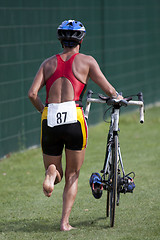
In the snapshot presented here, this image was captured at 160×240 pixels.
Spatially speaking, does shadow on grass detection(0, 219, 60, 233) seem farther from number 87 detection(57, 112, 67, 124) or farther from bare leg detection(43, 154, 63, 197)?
number 87 detection(57, 112, 67, 124)

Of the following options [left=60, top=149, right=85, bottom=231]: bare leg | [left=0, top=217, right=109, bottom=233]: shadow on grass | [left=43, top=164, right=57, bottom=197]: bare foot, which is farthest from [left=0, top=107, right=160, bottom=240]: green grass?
[left=43, top=164, right=57, bottom=197]: bare foot

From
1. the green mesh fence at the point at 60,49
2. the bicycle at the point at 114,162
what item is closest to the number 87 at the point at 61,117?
the bicycle at the point at 114,162

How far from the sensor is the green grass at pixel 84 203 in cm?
591

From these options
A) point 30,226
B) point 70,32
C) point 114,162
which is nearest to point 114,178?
point 114,162

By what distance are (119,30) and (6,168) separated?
6.06 metres

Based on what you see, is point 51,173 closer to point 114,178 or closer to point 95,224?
point 114,178

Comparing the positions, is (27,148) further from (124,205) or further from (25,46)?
(124,205)

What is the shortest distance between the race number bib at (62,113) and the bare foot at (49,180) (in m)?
0.42

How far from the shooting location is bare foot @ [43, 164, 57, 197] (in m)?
5.54

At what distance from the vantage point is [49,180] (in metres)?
5.60

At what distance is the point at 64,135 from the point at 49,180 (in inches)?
17.8

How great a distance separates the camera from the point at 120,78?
556 inches

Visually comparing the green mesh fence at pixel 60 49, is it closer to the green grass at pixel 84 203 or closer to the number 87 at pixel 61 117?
the green grass at pixel 84 203

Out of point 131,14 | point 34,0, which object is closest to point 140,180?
point 34,0
